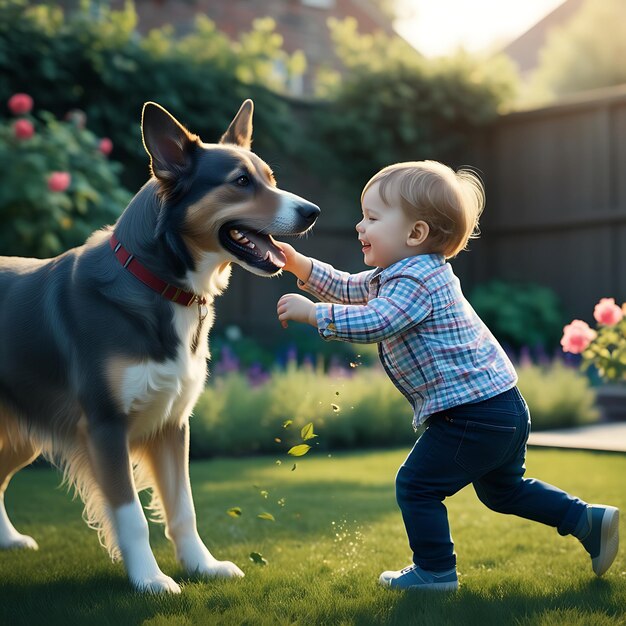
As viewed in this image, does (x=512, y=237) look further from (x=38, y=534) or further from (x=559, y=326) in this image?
(x=38, y=534)

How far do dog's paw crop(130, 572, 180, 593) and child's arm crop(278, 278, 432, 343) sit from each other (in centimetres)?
105

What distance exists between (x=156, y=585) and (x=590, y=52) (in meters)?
24.4

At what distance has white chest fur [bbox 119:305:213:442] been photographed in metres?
3.19

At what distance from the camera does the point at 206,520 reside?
4.73 m

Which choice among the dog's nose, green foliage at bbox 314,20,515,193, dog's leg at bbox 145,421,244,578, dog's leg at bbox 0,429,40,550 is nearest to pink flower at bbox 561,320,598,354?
the dog's nose

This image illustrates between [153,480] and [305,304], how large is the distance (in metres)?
1.07

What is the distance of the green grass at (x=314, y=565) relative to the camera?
2.94 metres

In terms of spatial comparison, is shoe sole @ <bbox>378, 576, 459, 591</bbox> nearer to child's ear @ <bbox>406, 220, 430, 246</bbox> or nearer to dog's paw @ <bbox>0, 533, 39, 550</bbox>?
child's ear @ <bbox>406, 220, 430, 246</bbox>

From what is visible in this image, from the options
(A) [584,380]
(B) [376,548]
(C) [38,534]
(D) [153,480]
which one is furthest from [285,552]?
(A) [584,380]

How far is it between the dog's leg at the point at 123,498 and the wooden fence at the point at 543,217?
7069 millimetres

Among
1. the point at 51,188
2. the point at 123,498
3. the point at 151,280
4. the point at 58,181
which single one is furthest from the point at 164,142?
the point at 51,188

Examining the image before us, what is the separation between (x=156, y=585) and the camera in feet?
10.5

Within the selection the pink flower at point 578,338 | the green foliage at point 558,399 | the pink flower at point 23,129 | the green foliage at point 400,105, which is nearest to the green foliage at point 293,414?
the green foliage at point 558,399

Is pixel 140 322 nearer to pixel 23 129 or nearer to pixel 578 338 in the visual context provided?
pixel 578 338
